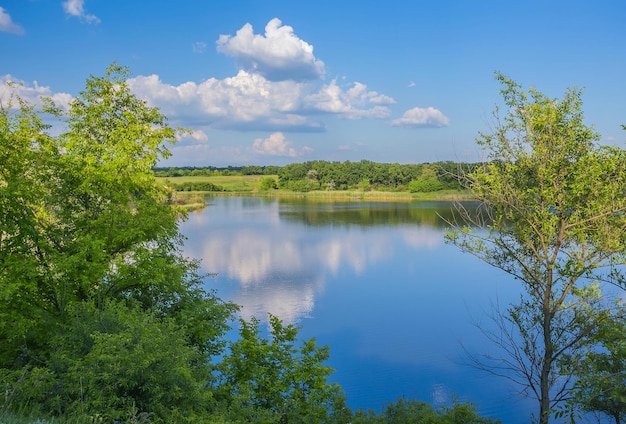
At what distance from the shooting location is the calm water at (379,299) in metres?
13.0

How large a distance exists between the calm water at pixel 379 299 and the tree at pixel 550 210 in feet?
14.9

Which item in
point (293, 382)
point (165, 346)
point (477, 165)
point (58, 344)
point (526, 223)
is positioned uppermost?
point (477, 165)

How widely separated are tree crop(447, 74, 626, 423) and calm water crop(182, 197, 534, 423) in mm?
4555

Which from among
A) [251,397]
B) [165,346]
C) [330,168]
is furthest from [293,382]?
[330,168]

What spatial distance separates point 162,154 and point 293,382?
6110mm

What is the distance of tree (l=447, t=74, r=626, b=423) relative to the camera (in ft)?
25.2

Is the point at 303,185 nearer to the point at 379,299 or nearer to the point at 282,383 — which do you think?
the point at 379,299

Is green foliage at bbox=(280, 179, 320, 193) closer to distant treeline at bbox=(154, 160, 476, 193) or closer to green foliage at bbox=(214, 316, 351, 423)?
distant treeline at bbox=(154, 160, 476, 193)

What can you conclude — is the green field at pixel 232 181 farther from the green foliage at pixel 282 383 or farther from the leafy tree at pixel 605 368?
the leafy tree at pixel 605 368

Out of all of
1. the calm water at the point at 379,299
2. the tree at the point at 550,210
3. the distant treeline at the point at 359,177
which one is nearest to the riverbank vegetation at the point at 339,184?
the distant treeline at the point at 359,177

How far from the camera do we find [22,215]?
8297 mm

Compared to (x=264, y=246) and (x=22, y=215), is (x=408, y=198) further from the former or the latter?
(x=22, y=215)

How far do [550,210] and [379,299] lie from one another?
12.5 meters

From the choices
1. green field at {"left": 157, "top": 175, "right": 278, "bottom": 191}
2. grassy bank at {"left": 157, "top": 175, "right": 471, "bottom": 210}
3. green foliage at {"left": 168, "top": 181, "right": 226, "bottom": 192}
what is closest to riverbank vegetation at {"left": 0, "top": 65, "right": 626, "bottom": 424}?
grassy bank at {"left": 157, "top": 175, "right": 471, "bottom": 210}
